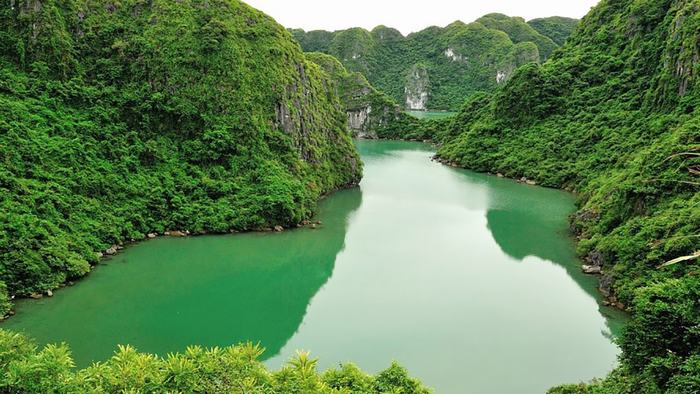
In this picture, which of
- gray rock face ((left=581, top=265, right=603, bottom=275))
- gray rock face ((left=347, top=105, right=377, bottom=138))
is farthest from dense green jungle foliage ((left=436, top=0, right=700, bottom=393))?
gray rock face ((left=347, top=105, right=377, bottom=138))

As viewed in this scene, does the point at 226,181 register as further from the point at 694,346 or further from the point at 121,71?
the point at 694,346

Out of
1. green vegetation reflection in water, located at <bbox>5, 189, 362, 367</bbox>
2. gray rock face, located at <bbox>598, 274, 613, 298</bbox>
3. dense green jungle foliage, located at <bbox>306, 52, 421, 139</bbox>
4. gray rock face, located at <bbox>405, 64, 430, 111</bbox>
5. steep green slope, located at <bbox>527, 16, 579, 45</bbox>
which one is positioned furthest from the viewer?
steep green slope, located at <bbox>527, 16, 579, 45</bbox>

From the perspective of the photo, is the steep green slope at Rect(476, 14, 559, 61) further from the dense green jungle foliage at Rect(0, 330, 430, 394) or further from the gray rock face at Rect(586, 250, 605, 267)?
the dense green jungle foliage at Rect(0, 330, 430, 394)

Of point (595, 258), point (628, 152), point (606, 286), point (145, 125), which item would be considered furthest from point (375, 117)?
point (606, 286)

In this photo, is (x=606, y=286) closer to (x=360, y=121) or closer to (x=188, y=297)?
(x=188, y=297)

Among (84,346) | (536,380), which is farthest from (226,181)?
(536,380)

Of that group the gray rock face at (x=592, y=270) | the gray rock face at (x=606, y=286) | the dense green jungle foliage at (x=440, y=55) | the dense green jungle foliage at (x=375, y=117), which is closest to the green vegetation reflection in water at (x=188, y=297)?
the gray rock face at (x=606, y=286)

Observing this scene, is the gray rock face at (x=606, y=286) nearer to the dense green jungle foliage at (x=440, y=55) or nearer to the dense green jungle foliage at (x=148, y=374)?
the dense green jungle foliage at (x=148, y=374)

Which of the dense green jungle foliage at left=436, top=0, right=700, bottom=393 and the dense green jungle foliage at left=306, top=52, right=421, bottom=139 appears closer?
the dense green jungle foliage at left=436, top=0, right=700, bottom=393
